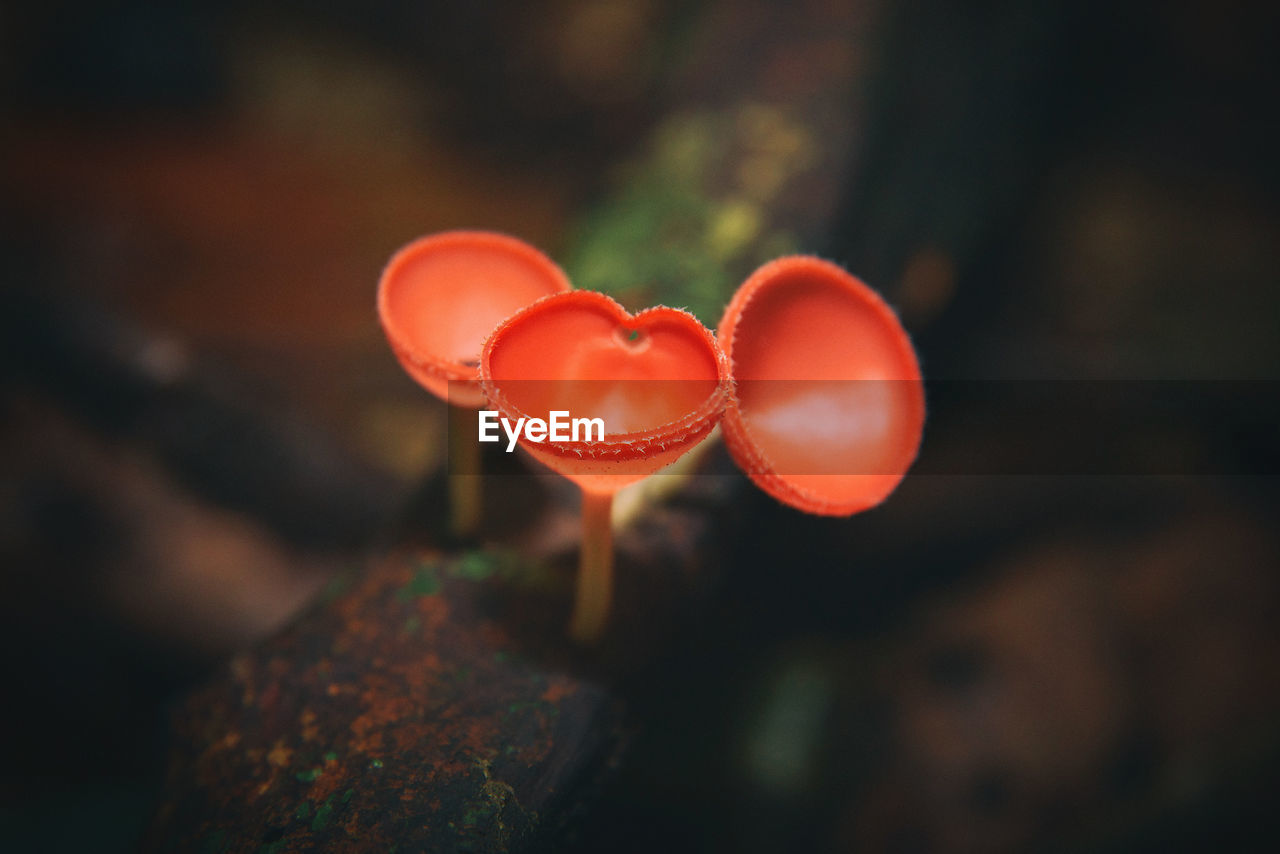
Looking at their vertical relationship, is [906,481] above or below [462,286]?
below

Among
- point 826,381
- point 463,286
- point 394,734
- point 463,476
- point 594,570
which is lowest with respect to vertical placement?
point 394,734

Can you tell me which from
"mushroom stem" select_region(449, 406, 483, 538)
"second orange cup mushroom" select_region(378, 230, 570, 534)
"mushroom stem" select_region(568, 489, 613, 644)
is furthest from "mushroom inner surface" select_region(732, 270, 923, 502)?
"mushroom stem" select_region(449, 406, 483, 538)

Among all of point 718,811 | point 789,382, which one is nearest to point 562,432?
point 789,382

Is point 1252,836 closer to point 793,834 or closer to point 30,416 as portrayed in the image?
point 793,834

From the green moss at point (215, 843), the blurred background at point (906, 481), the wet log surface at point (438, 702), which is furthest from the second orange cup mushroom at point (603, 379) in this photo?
the green moss at point (215, 843)

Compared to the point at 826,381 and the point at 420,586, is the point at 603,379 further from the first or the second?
the point at 420,586

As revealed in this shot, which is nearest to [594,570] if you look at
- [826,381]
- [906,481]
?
[826,381]

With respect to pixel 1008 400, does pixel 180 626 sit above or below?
below

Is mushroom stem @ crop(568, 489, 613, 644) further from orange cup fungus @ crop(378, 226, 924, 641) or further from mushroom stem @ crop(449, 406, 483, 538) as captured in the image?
mushroom stem @ crop(449, 406, 483, 538)
